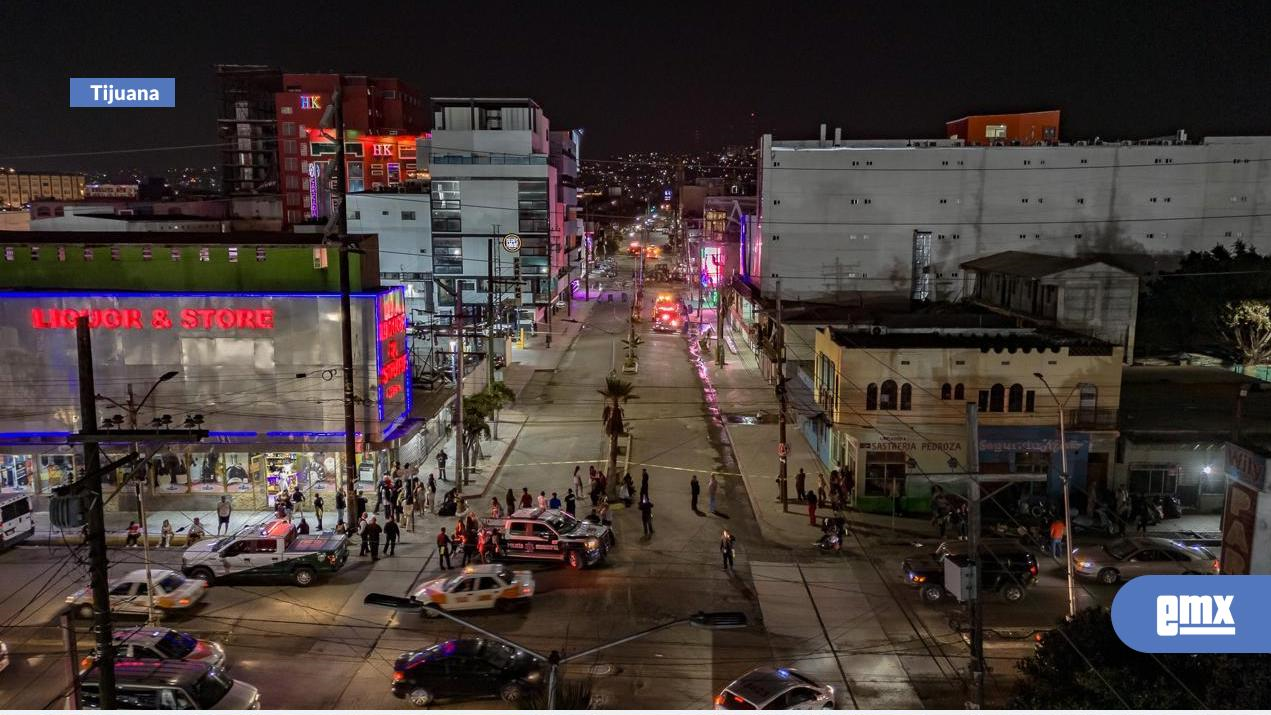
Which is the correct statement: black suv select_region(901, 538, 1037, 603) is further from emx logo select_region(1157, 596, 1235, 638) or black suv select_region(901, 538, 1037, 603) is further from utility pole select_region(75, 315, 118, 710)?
utility pole select_region(75, 315, 118, 710)

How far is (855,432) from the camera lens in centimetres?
2722

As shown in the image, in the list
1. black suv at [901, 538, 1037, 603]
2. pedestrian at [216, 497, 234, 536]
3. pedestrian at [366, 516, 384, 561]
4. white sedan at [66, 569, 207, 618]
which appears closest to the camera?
white sedan at [66, 569, 207, 618]

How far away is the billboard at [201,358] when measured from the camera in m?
25.5

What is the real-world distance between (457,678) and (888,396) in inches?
646

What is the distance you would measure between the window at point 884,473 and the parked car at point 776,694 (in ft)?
42.4

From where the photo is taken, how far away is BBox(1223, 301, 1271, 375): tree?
4062 centimetres

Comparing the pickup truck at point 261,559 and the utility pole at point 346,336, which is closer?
the pickup truck at point 261,559

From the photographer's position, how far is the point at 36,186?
142 meters

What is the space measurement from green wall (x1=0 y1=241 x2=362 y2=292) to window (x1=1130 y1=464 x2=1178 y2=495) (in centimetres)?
2476

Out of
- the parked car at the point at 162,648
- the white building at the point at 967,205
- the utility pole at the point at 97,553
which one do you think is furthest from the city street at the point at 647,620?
the white building at the point at 967,205

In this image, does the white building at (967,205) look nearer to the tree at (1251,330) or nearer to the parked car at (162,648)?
the tree at (1251,330)

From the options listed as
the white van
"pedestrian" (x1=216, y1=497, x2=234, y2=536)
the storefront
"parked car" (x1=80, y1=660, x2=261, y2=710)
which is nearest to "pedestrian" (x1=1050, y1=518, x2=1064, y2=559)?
the storefront

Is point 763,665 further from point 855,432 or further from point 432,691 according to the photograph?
point 855,432

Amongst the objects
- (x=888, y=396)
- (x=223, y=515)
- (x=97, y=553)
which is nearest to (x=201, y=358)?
(x=223, y=515)
